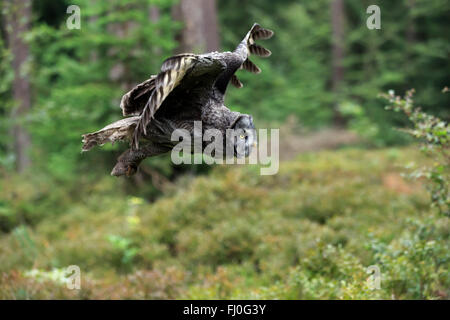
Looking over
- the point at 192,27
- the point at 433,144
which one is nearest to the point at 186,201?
the point at 192,27

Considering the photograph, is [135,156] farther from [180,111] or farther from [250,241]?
[250,241]

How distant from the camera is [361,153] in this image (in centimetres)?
1253

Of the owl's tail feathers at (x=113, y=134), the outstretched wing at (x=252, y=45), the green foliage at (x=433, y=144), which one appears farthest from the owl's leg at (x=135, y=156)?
the green foliage at (x=433, y=144)

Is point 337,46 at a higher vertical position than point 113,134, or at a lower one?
higher

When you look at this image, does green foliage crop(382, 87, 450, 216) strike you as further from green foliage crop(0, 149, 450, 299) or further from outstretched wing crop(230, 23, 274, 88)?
outstretched wing crop(230, 23, 274, 88)

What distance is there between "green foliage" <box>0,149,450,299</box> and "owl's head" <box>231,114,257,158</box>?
6.29ft

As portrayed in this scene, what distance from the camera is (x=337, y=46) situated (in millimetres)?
17891

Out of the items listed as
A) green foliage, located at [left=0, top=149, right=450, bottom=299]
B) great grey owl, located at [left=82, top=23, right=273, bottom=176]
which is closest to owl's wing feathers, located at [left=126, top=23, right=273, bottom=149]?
great grey owl, located at [left=82, top=23, right=273, bottom=176]

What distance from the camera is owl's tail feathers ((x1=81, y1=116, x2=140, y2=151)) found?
2.54 metres

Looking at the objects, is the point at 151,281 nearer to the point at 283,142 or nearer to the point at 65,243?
the point at 65,243

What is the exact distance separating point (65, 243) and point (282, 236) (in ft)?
11.6

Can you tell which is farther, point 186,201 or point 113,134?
point 186,201

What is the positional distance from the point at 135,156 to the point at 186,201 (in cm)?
504

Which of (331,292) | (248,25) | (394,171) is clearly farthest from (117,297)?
(248,25)
